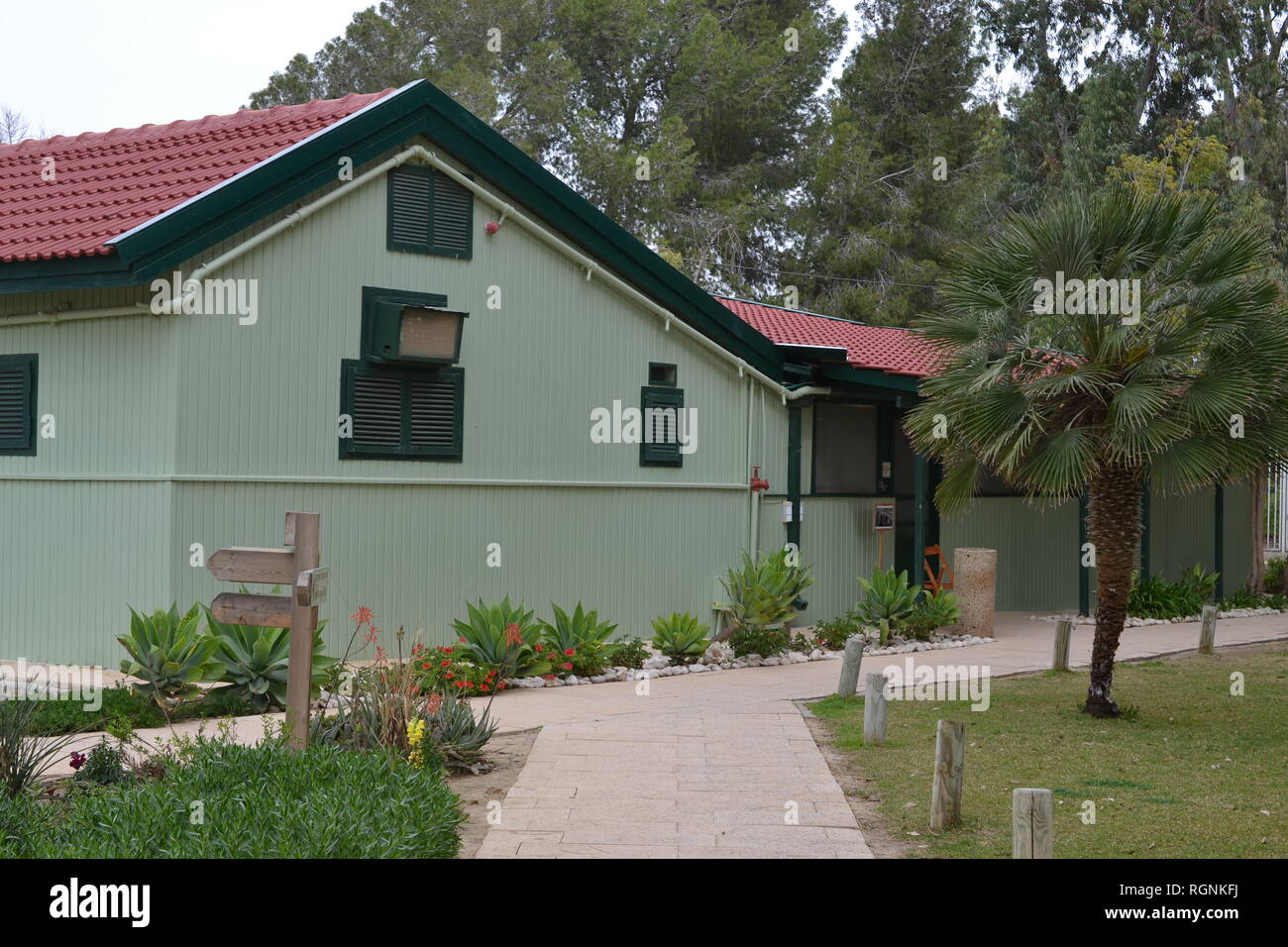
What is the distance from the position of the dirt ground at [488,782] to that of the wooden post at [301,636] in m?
1.07

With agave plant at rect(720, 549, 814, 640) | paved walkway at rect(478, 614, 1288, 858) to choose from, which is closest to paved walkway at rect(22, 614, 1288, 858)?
paved walkway at rect(478, 614, 1288, 858)

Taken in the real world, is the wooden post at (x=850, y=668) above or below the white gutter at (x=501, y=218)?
below

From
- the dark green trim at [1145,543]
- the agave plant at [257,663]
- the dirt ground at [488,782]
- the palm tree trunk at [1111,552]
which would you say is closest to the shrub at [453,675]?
the dirt ground at [488,782]

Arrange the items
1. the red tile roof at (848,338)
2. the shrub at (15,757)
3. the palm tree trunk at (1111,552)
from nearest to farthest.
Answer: the shrub at (15,757) → the palm tree trunk at (1111,552) → the red tile roof at (848,338)

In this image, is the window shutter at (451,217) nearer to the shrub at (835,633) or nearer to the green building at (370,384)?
the green building at (370,384)

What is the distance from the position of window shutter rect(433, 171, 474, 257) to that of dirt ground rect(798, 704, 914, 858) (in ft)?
22.7

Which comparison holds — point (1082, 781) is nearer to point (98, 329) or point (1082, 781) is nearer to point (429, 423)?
point (429, 423)

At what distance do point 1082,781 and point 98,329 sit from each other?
9893 millimetres

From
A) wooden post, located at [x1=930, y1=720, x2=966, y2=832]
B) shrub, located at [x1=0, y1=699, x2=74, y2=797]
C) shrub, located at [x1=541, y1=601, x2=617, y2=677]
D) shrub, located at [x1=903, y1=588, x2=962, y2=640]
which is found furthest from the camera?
shrub, located at [x1=903, y1=588, x2=962, y2=640]

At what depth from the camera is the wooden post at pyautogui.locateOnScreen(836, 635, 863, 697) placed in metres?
13.0

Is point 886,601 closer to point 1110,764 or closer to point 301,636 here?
point 1110,764

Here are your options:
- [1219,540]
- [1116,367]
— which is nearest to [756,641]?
[1116,367]

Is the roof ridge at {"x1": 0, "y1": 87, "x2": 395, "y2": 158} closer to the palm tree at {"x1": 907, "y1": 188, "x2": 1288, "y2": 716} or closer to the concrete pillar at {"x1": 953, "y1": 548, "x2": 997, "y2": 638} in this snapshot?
the palm tree at {"x1": 907, "y1": 188, "x2": 1288, "y2": 716}

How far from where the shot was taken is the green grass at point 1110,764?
26.0 ft
